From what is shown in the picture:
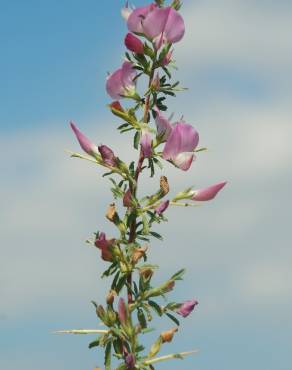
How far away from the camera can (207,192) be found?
7.63 metres

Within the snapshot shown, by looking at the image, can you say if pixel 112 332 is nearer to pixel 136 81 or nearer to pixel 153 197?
pixel 153 197

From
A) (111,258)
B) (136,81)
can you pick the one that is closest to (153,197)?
(111,258)

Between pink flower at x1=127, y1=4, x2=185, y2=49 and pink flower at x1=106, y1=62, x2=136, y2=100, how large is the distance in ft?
1.27

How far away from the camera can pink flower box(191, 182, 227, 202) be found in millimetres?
7555

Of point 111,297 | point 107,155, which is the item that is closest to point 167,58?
point 107,155

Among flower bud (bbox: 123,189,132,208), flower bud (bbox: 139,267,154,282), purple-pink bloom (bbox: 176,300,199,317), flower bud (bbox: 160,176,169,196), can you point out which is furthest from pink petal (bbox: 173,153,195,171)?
purple-pink bloom (bbox: 176,300,199,317)

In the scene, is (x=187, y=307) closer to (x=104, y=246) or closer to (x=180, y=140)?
(x=104, y=246)

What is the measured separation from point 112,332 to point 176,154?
6.12ft

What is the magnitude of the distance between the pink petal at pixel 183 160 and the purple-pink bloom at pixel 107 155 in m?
0.62

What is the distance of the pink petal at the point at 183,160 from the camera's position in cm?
747

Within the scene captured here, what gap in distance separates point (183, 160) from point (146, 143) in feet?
1.37

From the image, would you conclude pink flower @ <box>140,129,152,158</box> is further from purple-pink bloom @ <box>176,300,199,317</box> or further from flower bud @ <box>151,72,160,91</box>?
purple-pink bloom @ <box>176,300,199,317</box>

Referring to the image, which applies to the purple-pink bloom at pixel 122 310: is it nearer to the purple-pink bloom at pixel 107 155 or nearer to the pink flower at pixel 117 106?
the purple-pink bloom at pixel 107 155

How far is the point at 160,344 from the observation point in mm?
7285
